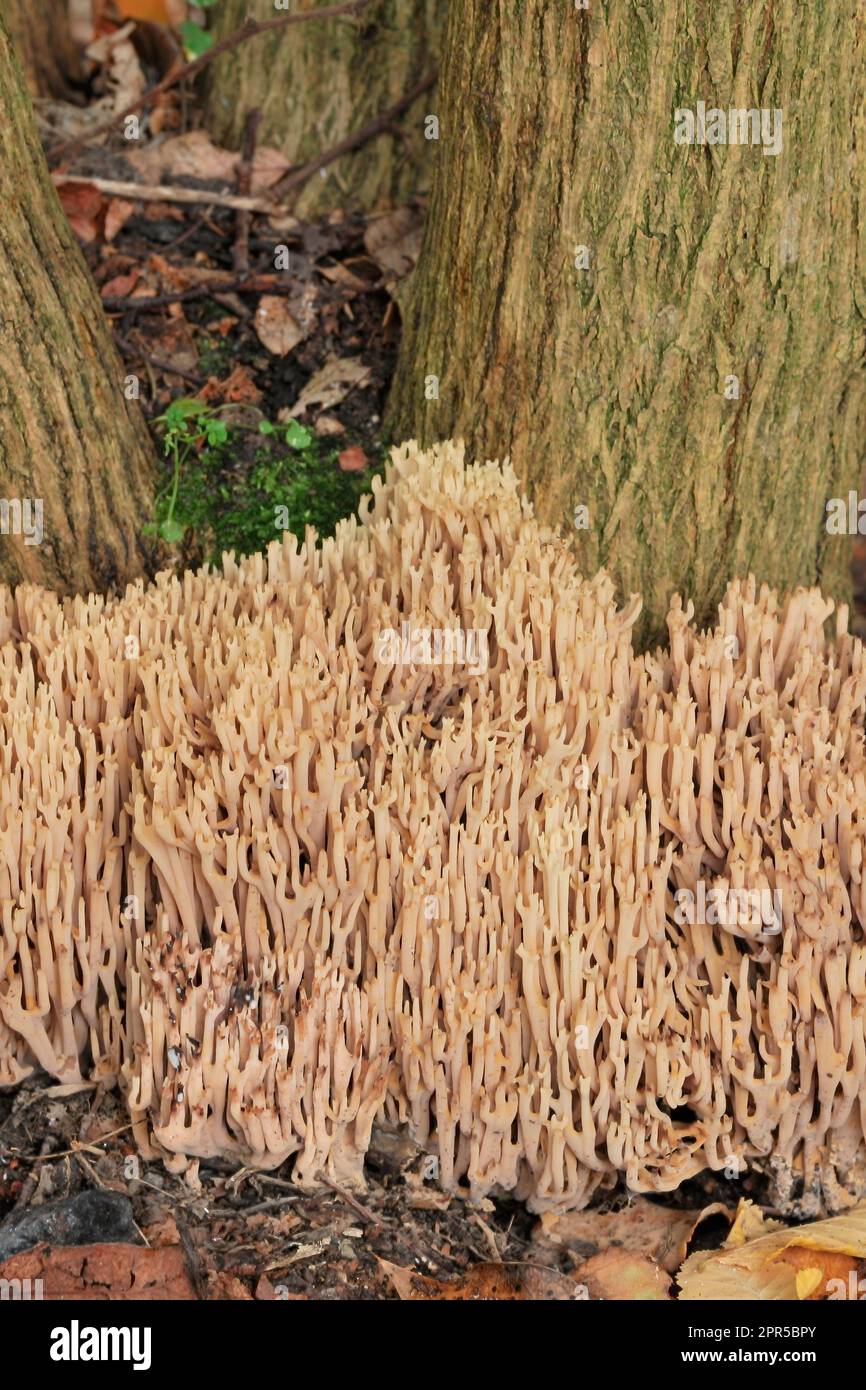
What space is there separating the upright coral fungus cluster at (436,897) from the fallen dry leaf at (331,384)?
0.95 meters

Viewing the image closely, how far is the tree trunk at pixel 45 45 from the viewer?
4418 mm

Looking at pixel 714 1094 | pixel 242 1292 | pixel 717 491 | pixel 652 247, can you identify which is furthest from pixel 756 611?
pixel 242 1292

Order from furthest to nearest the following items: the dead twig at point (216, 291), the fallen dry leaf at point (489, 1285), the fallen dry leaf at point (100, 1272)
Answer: the dead twig at point (216, 291)
the fallen dry leaf at point (489, 1285)
the fallen dry leaf at point (100, 1272)

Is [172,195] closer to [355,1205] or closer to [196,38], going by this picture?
[196,38]

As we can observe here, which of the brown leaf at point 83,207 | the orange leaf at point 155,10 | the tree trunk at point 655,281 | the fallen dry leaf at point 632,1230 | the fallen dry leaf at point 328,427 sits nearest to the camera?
the fallen dry leaf at point 632,1230

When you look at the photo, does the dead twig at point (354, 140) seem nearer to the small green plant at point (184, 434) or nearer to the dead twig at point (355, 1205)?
the small green plant at point (184, 434)

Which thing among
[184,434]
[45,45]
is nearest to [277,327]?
[184,434]

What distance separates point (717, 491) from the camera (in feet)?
11.1

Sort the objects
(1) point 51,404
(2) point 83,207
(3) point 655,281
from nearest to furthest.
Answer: (3) point 655,281 < (1) point 51,404 < (2) point 83,207

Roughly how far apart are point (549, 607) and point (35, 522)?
1294mm

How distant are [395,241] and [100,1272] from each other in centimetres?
287

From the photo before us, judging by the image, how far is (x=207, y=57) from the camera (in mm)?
4082

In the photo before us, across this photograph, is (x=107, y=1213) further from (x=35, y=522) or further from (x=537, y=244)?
(x=537, y=244)

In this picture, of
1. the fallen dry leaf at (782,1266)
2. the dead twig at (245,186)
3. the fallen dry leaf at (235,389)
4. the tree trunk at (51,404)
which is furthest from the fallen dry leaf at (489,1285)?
the dead twig at (245,186)
